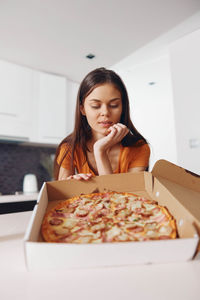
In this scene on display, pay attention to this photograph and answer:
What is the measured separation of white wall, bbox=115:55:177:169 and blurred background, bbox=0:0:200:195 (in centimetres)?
3

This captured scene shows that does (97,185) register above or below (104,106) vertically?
below

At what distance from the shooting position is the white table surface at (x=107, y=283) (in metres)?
0.29

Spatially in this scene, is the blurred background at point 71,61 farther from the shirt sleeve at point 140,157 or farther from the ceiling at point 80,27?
the shirt sleeve at point 140,157

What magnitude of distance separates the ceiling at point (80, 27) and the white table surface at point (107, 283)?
2166 millimetres

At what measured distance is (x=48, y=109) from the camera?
3.18 m

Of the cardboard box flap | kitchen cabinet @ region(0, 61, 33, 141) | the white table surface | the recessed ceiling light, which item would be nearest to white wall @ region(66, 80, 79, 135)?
kitchen cabinet @ region(0, 61, 33, 141)

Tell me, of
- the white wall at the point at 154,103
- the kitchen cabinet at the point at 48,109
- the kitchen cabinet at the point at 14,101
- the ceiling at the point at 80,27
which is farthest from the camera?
the white wall at the point at 154,103

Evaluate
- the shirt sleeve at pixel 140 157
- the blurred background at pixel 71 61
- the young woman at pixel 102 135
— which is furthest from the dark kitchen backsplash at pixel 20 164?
the shirt sleeve at pixel 140 157

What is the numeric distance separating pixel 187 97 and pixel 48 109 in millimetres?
1785

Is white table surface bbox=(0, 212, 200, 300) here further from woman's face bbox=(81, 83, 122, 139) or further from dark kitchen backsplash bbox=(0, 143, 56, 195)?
dark kitchen backsplash bbox=(0, 143, 56, 195)

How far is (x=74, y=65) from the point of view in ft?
10.1

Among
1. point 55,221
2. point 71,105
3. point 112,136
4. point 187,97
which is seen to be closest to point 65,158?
point 112,136

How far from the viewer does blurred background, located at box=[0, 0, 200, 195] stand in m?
2.13

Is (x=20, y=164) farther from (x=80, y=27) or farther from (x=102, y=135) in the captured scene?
(x=102, y=135)
